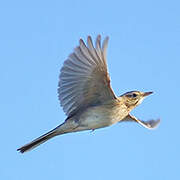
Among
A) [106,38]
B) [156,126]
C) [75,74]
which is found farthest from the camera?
[156,126]

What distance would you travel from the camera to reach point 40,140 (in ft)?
35.5

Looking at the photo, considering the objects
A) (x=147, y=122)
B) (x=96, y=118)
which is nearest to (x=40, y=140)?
(x=96, y=118)

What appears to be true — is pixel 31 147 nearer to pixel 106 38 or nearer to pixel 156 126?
pixel 106 38

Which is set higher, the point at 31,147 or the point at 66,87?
the point at 66,87

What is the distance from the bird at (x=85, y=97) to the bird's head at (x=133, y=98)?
39cm

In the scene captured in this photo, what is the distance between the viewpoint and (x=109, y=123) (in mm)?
10828

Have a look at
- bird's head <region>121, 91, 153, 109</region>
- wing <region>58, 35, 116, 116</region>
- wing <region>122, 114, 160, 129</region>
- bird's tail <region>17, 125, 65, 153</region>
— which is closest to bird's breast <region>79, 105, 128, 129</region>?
wing <region>58, 35, 116, 116</region>

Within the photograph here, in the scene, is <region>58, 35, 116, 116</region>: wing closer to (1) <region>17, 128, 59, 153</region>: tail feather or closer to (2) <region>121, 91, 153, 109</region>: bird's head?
(1) <region>17, 128, 59, 153</region>: tail feather

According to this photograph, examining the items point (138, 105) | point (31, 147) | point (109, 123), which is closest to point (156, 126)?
point (138, 105)

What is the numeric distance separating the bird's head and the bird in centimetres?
39

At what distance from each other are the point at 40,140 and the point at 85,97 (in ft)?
3.83

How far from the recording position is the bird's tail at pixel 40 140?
10758mm

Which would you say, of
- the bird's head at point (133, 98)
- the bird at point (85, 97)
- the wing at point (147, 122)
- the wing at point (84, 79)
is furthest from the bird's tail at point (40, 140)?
the wing at point (147, 122)

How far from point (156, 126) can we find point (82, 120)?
10.3 feet
